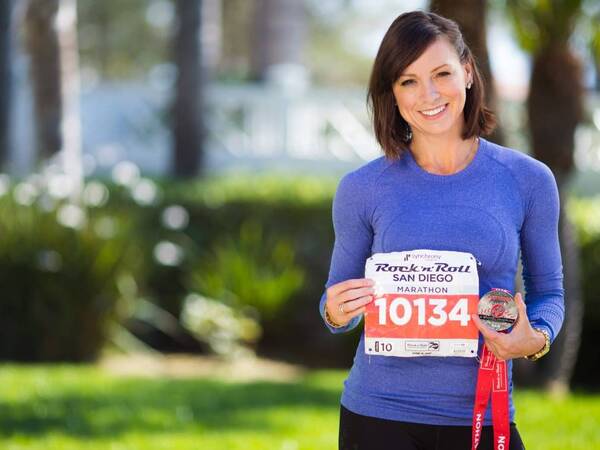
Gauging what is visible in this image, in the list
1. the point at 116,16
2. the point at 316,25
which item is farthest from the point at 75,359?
the point at 316,25

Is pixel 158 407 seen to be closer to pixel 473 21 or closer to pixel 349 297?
pixel 473 21

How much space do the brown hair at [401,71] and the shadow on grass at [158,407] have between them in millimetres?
3754

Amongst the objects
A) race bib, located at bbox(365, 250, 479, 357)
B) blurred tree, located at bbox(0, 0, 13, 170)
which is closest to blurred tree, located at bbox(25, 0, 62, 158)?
blurred tree, located at bbox(0, 0, 13, 170)

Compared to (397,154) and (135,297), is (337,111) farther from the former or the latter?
(397,154)

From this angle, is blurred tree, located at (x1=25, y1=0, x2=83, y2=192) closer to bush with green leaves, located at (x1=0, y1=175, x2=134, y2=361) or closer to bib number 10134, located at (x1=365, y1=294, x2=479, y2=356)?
bush with green leaves, located at (x1=0, y1=175, x2=134, y2=361)

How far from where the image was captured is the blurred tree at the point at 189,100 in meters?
13.6

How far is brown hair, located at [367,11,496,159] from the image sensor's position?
277 centimetres

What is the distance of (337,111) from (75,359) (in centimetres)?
750

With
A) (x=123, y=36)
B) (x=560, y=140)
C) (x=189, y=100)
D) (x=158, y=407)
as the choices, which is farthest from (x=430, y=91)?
(x=123, y=36)

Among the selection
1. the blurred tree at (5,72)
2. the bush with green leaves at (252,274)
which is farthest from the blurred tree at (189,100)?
the bush with green leaves at (252,274)

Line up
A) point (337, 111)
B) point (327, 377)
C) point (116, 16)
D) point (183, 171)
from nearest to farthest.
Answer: point (327, 377)
point (183, 171)
point (337, 111)
point (116, 16)

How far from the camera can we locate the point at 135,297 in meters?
9.38

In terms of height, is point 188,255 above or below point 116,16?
below

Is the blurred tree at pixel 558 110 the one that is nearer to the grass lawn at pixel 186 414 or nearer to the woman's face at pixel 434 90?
the grass lawn at pixel 186 414
